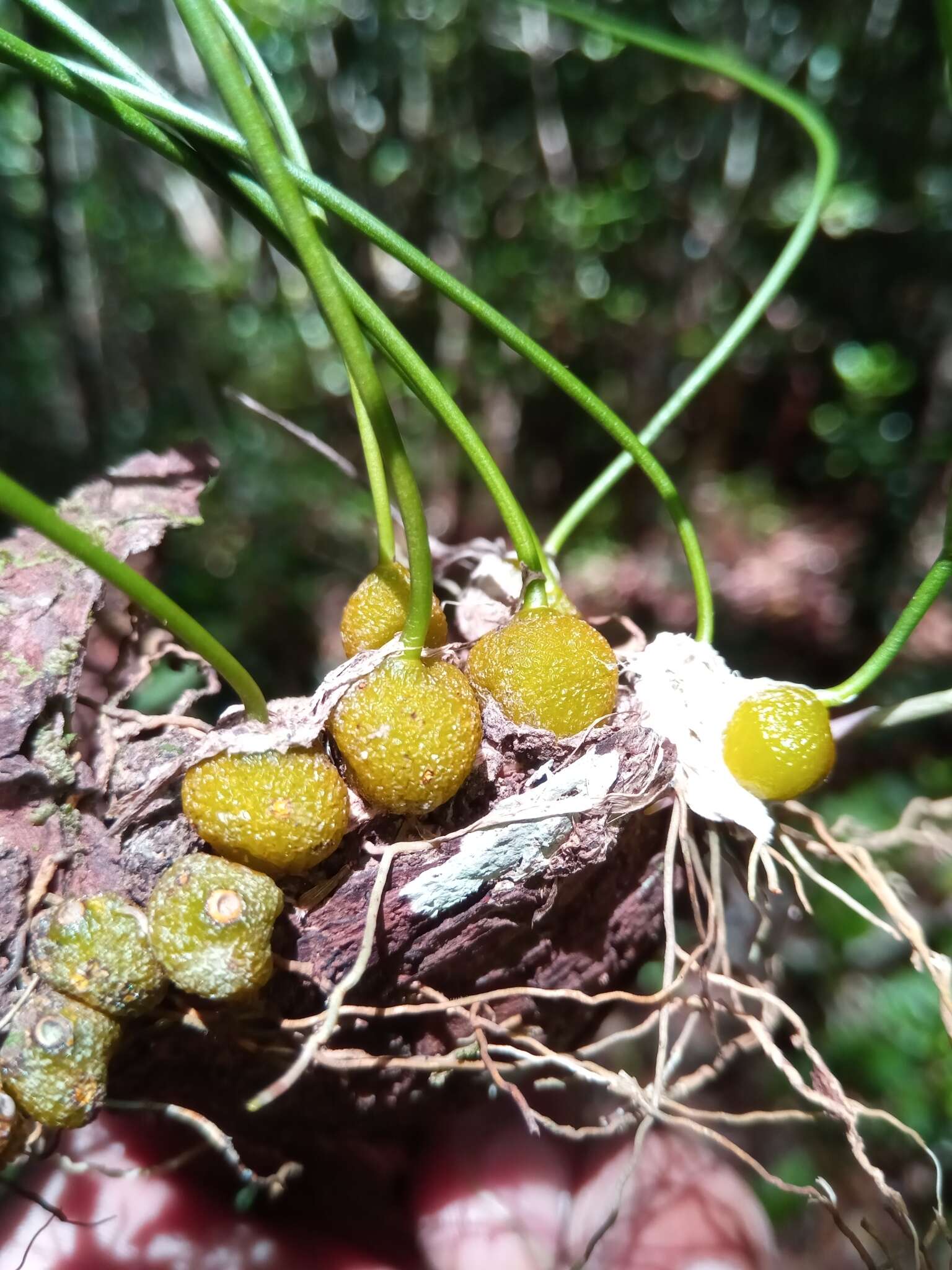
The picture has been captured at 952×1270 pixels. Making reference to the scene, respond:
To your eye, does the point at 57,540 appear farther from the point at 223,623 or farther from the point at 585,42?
the point at 585,42

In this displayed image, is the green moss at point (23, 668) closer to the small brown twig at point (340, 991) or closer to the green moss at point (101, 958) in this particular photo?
the green moss at point (101, 958)

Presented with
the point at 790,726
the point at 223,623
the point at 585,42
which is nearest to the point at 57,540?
the point at 790,726

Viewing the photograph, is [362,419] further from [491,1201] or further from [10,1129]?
[491,1201]

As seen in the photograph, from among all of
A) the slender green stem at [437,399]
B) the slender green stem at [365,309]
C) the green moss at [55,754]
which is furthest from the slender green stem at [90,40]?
the green moss at [55,754]

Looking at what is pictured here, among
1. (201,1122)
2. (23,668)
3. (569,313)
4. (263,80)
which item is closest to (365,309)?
(263,80)

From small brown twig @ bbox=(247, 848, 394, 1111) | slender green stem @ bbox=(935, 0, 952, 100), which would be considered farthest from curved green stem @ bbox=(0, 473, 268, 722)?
slender green stem @ bbox=(935, 0, 952, 100)
